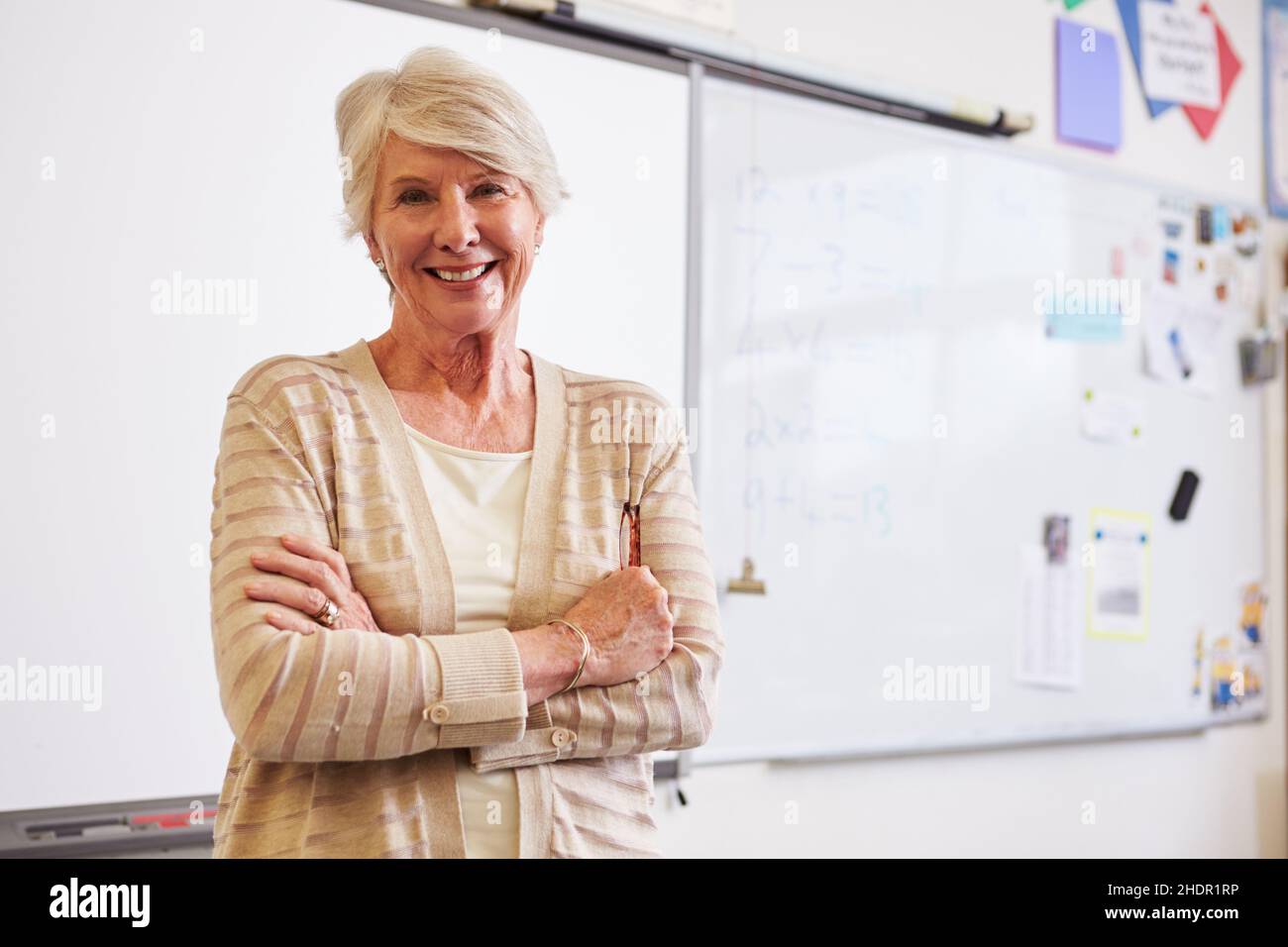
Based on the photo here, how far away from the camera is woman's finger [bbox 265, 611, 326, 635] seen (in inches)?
38.5

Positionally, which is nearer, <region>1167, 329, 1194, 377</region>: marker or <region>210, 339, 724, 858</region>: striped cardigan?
<region>210, 339, 724, 858</region>: striped cardigan

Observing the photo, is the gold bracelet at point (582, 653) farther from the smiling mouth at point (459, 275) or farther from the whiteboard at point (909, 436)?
the whiteboard at point (909, 436)

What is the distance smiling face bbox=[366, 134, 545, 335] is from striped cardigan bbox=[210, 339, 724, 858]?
0.10 metres

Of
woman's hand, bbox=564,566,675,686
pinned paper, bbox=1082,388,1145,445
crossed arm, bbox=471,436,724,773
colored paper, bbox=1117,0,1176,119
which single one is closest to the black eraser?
pinned paper, bbox=1082,388,1145,445

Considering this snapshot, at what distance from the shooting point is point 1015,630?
2.38 meters

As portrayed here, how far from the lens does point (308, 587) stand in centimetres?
100

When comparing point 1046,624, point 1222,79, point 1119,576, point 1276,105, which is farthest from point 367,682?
point 1276,105

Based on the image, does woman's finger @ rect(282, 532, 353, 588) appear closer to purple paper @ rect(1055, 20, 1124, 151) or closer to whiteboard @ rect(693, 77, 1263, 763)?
whiteboard @ rect(693, 77, 1263, 763)

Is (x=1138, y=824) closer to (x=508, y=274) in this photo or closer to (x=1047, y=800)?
(x=1047, y=800)

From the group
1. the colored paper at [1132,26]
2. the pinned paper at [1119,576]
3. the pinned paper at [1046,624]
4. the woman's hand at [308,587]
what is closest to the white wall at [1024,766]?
the colored paper at [1132,26]

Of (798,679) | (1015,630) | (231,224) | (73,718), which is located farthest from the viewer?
(1015,630)

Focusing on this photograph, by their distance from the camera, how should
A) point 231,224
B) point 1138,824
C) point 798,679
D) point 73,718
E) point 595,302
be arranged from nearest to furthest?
point 73,718 → point 231,224 → point 595,302 → point 798,679 → point 1138,824
